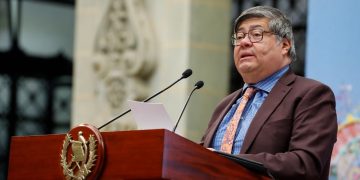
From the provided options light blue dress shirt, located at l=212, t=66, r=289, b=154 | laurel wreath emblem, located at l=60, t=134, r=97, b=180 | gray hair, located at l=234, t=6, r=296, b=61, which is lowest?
laurel wreath emblem, located at l=60, t=134, r=97, b=180

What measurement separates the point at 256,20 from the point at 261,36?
83 millimetres

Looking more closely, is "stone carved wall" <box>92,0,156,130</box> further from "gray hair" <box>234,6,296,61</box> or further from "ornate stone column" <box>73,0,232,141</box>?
"gray hair" <box>234,6,296,61</box>

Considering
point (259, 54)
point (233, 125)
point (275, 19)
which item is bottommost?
point (233, 125)

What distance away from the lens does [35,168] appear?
5.18m

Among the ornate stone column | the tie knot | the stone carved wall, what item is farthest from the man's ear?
the stone carved wall

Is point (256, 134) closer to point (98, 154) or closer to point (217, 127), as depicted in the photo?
point (217, 127)

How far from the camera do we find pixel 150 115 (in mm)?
5078

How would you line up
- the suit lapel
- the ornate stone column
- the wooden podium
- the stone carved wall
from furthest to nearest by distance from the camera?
the stone carved wall
the ornate stone column
the suit lapel
the wooden podium

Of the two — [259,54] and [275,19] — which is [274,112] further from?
[275,19]

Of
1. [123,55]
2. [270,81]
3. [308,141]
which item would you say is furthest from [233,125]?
[123,55]

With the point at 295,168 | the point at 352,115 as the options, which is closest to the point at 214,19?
the point at 352,115

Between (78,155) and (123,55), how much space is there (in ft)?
13.7

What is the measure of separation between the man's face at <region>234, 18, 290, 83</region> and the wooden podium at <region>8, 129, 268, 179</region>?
0.68 metres

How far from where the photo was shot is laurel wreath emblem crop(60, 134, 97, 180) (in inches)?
193
